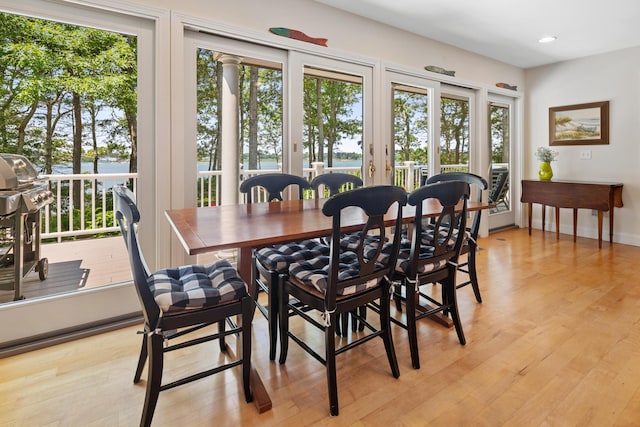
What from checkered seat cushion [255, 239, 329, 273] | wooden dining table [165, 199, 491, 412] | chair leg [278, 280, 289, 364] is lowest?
chair leg [278, 280, 289, 364]

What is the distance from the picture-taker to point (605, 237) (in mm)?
4828

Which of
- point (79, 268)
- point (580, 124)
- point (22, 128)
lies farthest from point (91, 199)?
point (580, 124)

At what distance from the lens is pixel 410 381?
5.85 ft

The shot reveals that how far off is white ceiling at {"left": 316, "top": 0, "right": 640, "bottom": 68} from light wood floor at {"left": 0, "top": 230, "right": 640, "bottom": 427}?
2.70 meters

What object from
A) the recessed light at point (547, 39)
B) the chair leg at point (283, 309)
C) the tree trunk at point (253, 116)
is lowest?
the chair leg at point (283, 309)

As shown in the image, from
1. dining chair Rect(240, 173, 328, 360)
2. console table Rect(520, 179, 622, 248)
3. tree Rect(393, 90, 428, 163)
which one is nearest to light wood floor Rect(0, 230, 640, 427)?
dining chair Rect(240, 173, 328, 360)

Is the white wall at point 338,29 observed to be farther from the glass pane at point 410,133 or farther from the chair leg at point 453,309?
the chair leg at point 453,309

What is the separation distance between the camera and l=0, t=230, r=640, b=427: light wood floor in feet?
5.04

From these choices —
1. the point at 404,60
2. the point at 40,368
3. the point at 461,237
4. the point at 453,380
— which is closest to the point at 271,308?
the point at 453,380

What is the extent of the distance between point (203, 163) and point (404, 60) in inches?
98.7

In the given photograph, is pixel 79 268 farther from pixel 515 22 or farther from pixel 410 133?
pixel 515 22

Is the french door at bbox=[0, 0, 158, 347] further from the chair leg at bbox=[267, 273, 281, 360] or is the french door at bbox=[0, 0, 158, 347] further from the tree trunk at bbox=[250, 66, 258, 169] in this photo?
the chair leg at bbox=[267, 273, 281, 360]

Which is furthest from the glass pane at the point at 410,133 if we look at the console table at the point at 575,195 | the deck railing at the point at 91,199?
the console table at the point at 575,195

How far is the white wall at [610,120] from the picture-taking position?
4.54 meters
